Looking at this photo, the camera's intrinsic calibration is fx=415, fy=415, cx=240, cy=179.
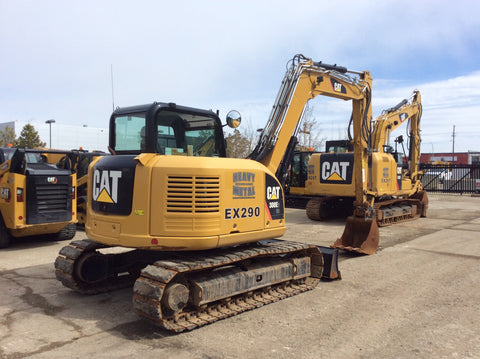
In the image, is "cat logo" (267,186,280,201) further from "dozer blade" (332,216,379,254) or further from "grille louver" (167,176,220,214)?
"dozer blade" (332,216,379,254)

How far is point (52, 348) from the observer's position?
4.21m

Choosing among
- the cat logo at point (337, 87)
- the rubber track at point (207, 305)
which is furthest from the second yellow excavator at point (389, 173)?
the rubber track at point (207, 305)

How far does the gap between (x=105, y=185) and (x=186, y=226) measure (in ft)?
4.06

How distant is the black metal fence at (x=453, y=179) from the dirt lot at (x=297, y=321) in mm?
21832

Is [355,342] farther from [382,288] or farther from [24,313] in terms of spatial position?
[24,313]

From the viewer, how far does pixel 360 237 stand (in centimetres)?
859

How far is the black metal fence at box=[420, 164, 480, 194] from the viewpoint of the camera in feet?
89.5

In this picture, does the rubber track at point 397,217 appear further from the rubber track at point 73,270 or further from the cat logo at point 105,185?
the cat logo at point 105,185

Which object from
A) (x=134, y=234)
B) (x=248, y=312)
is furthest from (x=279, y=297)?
(x=134, y=234)

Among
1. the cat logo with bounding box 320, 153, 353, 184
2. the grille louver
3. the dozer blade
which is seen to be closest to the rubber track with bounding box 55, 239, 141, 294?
the grille louver

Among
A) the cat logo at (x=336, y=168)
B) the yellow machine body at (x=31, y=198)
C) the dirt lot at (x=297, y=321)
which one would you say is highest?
the cat logo at (x=336, y=168)

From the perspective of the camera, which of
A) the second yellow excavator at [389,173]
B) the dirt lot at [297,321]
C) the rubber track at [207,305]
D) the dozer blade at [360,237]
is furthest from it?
the second yellow excavator at [389,173]

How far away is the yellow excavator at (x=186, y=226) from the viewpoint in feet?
15.5

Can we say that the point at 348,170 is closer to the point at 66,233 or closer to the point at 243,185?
the point at 66,233
